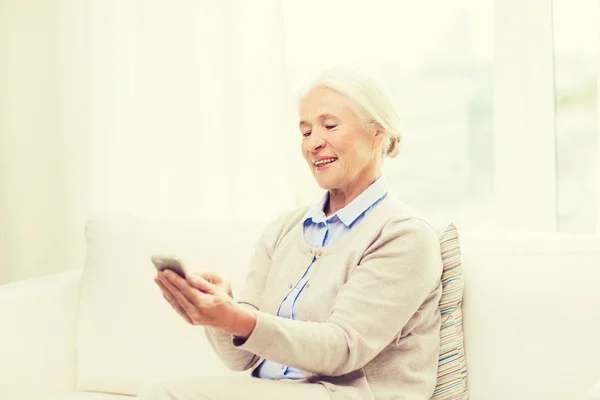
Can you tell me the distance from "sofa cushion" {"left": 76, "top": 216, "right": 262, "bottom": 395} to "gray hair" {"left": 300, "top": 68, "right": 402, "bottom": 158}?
55 centimetres

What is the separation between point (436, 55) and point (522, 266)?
1133mm

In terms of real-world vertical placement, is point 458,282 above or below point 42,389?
above

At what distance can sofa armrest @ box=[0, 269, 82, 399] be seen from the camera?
7.08ft

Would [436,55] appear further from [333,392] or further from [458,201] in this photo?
[333,392]

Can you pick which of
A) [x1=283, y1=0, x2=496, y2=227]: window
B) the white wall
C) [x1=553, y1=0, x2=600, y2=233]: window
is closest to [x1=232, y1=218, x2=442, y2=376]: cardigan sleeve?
[x1=553, y1=0, x2=600, y2=233]: window

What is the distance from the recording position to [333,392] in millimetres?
1535

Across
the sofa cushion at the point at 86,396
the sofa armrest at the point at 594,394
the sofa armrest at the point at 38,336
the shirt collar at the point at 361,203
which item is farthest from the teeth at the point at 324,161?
the sofa armrest at the point at 38,336

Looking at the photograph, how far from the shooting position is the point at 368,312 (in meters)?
1.54

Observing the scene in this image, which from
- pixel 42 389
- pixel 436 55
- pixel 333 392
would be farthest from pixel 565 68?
pixel 42 389

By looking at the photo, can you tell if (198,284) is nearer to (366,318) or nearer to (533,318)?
(366,318)

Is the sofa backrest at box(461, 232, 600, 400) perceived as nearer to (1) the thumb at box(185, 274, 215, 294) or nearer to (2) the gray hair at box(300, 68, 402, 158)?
(2) the gray hair at box(300, 68, 402, 158)

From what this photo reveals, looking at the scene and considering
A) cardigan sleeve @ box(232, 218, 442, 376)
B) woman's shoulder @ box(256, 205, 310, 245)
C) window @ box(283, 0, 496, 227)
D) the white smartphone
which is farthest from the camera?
window @ box(283, 0, 496, 227)

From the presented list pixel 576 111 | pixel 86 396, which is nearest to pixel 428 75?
pixel 576 111

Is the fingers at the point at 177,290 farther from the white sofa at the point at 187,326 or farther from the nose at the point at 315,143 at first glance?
the white sofa at the point at 187,326
